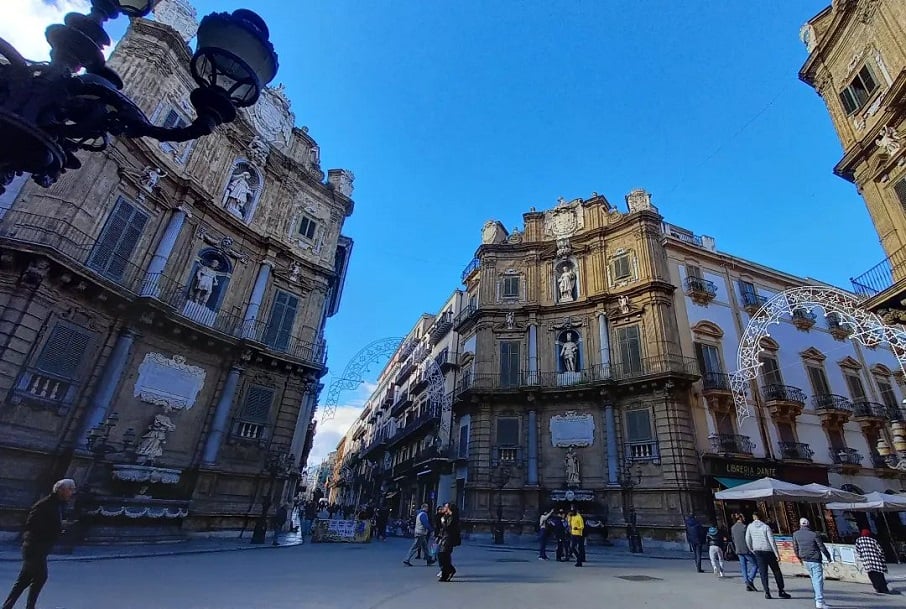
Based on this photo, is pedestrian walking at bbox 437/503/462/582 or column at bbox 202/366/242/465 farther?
column at bbox 202/366/242/465

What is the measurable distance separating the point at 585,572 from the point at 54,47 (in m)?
12.4

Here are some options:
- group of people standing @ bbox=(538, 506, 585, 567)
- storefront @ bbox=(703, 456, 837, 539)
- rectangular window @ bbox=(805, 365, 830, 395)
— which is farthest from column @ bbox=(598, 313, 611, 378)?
rectangular window @ bbox=(805, 365, 830, 395)

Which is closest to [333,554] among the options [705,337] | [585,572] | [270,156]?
[585,572]

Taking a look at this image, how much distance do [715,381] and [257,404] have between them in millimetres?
20426

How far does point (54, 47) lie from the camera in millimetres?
3047

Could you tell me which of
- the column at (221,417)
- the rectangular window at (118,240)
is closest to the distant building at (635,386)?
the column at (221,417)

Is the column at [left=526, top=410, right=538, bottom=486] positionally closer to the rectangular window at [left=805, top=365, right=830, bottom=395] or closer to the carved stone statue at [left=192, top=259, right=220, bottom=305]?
the rectangular window at [left=805, top=365, right=830, bottom=395]

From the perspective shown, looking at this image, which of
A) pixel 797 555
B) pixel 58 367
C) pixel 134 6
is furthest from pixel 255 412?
pixel 797 555

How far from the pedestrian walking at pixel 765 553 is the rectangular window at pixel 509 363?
15739mm

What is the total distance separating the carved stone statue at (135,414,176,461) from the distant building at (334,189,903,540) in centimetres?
1344

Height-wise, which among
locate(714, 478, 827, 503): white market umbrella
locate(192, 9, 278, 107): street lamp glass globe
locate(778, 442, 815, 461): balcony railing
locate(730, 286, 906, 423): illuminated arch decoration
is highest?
locate(730, 286, 906, 423): illuminated arch decoration

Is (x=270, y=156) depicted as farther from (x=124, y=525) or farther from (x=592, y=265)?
(x=592, y=265)

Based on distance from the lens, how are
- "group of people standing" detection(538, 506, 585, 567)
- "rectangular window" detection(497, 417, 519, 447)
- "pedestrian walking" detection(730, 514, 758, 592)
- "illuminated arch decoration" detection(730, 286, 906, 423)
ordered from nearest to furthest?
"pedestrian walking" detection(730, 514, 758, 592)
"group of people standing" detection(538, 506, 585, 567)
"illuminated arch decoration" detection(730, 286, 906, 423)
"rectangular window" detection(497, 417, 519, 447)

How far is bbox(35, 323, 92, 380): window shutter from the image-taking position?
11953 millimetres
